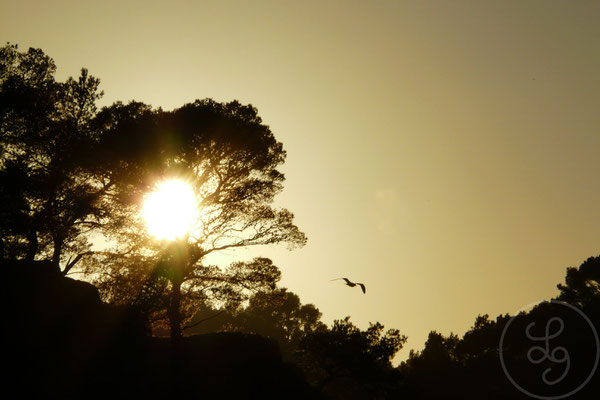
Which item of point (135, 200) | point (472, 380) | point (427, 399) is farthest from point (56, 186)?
point (472, 380)

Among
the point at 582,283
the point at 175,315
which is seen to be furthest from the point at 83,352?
the point at 582,283

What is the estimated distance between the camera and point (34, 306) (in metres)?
14.3

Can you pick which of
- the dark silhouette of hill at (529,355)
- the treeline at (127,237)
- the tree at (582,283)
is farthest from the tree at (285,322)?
the tree at (582,283)

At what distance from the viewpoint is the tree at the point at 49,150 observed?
61.2ft

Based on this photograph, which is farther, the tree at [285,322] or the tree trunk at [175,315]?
the tree at [285,322]

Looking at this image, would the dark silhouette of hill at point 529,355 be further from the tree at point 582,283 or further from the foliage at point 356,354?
the foliage at point 356,354

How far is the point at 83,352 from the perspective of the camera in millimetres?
14297

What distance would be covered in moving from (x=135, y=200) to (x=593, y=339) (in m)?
48.3

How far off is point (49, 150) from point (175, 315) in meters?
12.3

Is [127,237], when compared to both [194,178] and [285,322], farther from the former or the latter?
[285,322]

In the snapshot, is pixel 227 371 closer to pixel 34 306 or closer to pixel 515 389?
pixel 34 306

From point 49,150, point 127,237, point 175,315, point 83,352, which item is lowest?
point 83,352

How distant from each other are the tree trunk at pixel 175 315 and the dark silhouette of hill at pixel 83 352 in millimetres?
692

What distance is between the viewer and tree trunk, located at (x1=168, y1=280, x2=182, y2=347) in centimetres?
1720
